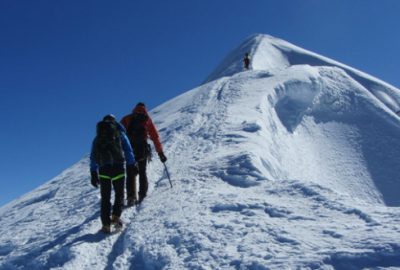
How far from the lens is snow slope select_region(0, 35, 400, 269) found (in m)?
5.47

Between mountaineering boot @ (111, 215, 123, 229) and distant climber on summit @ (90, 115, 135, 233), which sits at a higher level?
distant climber on summit @ (90, 115, 135, 233)

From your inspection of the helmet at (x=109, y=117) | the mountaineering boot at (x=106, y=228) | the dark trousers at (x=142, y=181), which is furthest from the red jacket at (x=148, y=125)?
the mountaineering boot at (x=106, y=228)

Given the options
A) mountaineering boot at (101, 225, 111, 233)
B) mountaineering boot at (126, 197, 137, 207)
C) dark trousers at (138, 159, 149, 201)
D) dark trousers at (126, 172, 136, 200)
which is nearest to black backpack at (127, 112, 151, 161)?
dark trousers at (138, 159, 149, 201)

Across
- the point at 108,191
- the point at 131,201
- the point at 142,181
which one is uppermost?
the point at 142,181

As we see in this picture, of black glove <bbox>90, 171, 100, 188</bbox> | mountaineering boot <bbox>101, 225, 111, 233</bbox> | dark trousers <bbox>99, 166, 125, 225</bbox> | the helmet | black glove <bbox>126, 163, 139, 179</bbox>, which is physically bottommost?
mountaineering boot <bbox>101, 225, 111, 233</bbox>

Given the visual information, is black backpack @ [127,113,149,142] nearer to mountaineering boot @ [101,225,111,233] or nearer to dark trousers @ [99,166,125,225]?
dark trousers @ [99,166,125,225]

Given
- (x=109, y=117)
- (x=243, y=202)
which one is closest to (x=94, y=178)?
(x=109, y=117)

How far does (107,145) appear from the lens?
720 cm

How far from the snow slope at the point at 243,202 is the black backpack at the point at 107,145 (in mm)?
1231

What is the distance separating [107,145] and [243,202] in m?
2.57

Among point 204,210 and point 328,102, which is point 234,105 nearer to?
point 328,102

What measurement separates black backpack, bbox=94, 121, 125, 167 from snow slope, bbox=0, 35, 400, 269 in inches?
48.5

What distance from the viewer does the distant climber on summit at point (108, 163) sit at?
716 cm

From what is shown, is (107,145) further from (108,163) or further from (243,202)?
(243,202)
